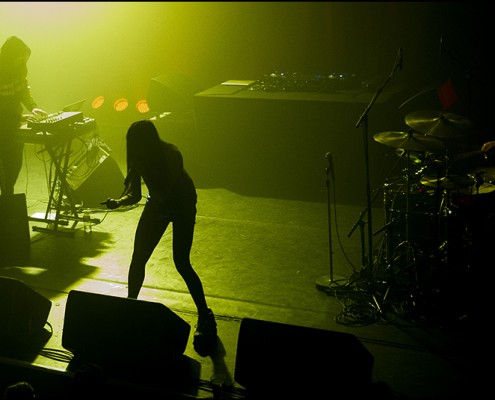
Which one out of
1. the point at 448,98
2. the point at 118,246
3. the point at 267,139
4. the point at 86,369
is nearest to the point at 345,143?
the point at 267,139

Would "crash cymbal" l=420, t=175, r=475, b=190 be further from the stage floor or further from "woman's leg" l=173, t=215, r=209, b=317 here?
"woman's leg" l=173, t=215, r=209, b=317

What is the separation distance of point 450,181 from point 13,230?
4.00m

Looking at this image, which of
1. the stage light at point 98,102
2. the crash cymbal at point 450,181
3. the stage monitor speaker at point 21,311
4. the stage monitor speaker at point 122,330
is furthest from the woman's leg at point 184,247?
the stage light at point 98,102

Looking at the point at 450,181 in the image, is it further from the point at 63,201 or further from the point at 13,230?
the point at 63,201

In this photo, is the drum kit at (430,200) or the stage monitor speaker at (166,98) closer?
the drum kit at (430,200)

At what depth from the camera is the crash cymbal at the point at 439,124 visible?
18.4ft

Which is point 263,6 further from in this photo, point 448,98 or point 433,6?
point 448,98

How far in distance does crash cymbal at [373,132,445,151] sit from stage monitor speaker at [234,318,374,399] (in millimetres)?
1942

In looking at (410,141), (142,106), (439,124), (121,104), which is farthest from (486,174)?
(121,104)

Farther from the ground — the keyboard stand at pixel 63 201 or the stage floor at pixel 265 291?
the keyboard stand at pixel 63 201

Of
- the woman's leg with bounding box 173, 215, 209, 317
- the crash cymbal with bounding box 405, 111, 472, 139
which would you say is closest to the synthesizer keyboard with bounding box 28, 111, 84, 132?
the woman's leg with bounding box 173, 215, 209, 317

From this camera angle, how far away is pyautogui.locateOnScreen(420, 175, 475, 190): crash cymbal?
208 inches

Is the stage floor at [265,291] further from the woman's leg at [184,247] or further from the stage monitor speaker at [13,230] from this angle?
the woman's leg at [184,247]

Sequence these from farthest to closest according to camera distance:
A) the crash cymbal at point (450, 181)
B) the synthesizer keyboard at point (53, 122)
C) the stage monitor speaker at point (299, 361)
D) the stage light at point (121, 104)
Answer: the stage light at point (121, 104) → the synthesizer keyboard at point (53, 122) → the crash cymbal at point (450, 181) → the stage monitor speaker at point (299, 361)
